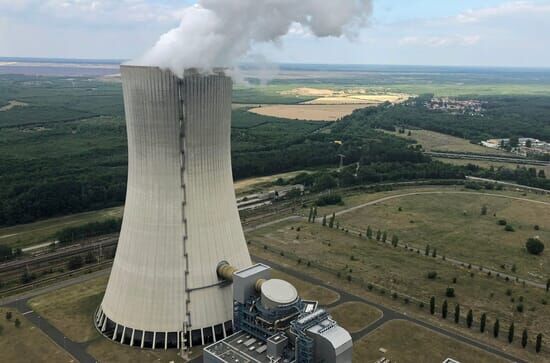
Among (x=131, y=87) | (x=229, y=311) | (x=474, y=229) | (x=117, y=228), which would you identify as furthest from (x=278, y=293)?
(x=474, y=229)

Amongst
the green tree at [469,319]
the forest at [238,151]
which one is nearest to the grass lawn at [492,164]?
the forest at [238,151]

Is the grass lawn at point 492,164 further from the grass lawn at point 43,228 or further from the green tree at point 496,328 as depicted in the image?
the grass lawn at point 43,228

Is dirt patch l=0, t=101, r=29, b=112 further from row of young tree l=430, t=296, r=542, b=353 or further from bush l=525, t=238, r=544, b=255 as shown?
row of young tree l=430, t=296, r=542, b=353

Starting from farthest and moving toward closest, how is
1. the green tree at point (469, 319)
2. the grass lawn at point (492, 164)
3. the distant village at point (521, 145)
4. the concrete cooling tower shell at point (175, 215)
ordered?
1. the distant village at point (521, 145)
2. the grass lawn at point (492, 164)
3. the green tree at point (469, 319)
4. the concrete cooling tower shell at point (175, 215)

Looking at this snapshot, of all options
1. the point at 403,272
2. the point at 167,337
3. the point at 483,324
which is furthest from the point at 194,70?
the point at 403,272

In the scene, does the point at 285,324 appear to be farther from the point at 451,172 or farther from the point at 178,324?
the point at 451,172

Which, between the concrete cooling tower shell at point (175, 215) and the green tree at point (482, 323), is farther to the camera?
the green tree at point (482, 323)

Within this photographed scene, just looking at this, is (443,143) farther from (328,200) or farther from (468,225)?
(468,225)
